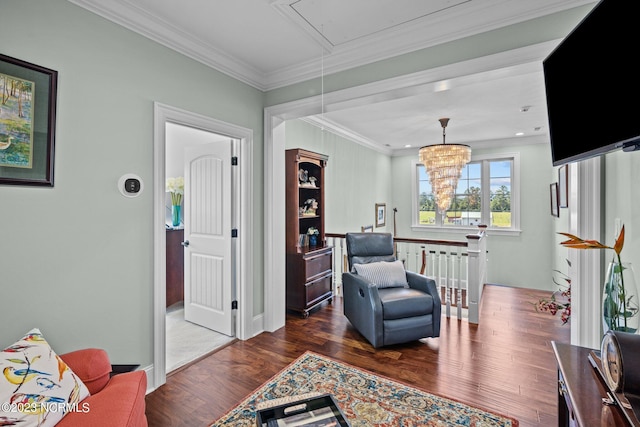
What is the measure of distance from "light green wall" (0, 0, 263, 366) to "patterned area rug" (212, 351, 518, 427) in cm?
94

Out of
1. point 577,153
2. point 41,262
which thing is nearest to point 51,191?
point 41,262

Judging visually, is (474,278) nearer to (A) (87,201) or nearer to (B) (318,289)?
(B) (318,289)

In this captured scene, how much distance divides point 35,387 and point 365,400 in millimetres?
1808

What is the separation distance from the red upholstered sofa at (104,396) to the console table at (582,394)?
5.49ft

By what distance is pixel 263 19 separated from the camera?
2287 millimetres

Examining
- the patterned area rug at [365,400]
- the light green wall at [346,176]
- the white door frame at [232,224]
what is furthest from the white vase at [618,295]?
the light green wall at [346,176]

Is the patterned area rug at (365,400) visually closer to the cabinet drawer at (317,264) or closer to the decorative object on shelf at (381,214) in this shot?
the cabinet drawer at (317,264)

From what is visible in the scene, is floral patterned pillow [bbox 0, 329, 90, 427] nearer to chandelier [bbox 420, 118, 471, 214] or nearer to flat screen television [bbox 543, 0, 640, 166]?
flat screen television [bbox 543, 0, 640, 166]

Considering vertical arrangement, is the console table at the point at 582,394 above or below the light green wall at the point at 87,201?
below

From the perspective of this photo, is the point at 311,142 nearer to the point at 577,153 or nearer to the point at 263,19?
the point at 263,19

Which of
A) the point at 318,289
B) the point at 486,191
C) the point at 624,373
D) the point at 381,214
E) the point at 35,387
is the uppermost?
the point at 486,191

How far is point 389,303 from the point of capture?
2.90 metres

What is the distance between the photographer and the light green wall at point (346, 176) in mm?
4531

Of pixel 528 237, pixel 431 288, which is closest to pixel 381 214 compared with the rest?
pixel 528 237
